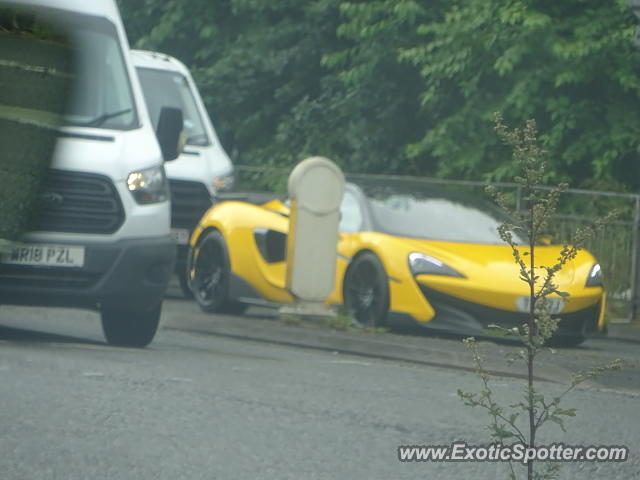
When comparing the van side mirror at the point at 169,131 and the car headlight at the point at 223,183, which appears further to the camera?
the car headlight at the point at 223,183

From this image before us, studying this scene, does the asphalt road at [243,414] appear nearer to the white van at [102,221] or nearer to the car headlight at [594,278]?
the white van at [102,221]

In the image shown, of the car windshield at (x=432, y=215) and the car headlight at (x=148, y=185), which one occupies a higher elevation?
the car headlight at (x=148, y=185)

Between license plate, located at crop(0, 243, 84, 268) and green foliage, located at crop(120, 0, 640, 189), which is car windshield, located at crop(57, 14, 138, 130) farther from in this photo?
→ green foliage, located at crop(120, 0, 640, 189)

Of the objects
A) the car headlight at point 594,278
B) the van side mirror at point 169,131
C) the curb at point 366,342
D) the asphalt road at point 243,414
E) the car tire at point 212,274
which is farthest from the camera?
the car tire at point 212,274

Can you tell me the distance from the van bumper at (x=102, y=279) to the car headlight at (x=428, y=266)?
8.88 feet

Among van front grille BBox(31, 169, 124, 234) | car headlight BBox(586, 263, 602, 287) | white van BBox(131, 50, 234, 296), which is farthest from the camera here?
white van BBox(131, 50, 234, 296)

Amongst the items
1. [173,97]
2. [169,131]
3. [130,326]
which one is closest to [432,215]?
[169,131]

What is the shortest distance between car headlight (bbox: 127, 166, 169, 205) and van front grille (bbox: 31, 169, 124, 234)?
15 centimetres

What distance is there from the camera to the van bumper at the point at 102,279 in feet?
31.1

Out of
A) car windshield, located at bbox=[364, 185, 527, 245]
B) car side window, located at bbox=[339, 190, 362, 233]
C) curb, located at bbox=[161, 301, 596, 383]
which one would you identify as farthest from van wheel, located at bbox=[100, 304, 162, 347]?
car side window, located at bbox=[339, 190, 362, 233]

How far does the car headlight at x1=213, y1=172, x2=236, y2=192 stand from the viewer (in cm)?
1642

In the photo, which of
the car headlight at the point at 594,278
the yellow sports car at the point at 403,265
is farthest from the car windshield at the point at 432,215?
the car headlight at the point at 594,278

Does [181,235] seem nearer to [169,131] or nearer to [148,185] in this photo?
[169,131]

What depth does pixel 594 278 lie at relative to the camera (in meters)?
→ 12.6
